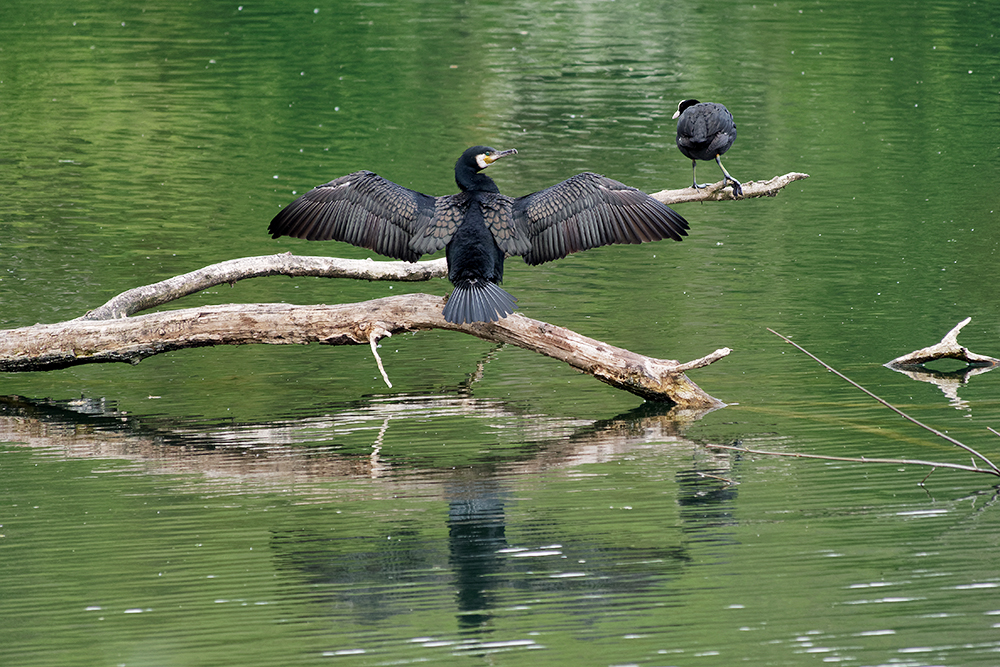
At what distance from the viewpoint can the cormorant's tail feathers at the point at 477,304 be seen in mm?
7551

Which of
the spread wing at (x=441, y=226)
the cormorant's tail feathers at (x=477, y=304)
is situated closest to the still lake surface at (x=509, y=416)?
the cormorant's tail feathers at (x=477, y=304)

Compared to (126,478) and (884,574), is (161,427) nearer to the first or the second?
(126,478)

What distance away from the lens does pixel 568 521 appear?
647cm

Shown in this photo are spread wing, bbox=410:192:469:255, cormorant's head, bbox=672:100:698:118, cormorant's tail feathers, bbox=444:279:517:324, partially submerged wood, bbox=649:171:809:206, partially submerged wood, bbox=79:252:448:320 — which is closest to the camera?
cormorant's tail feathers, bbox=444:279:517:324

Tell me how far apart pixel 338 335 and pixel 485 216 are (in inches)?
49.8

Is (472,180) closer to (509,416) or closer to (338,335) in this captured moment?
(338,335)

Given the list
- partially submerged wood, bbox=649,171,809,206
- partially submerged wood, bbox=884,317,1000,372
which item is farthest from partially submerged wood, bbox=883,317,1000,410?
partially submerged wood, bbox=649,171,809,206

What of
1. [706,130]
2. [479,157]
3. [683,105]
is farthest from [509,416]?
[683,105]

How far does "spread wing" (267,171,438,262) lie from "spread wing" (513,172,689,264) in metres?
0.65

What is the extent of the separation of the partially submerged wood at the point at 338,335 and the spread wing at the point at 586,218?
545 mm

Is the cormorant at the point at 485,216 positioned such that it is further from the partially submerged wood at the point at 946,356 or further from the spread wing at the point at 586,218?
the partially submerged wood at the point at 946,356

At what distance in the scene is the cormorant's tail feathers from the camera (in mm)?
7551

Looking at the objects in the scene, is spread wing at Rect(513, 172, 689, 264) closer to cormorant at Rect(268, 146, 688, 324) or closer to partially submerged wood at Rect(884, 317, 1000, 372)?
cormorant at Rect(268, 146, 688, 324)

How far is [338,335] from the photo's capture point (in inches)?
334
